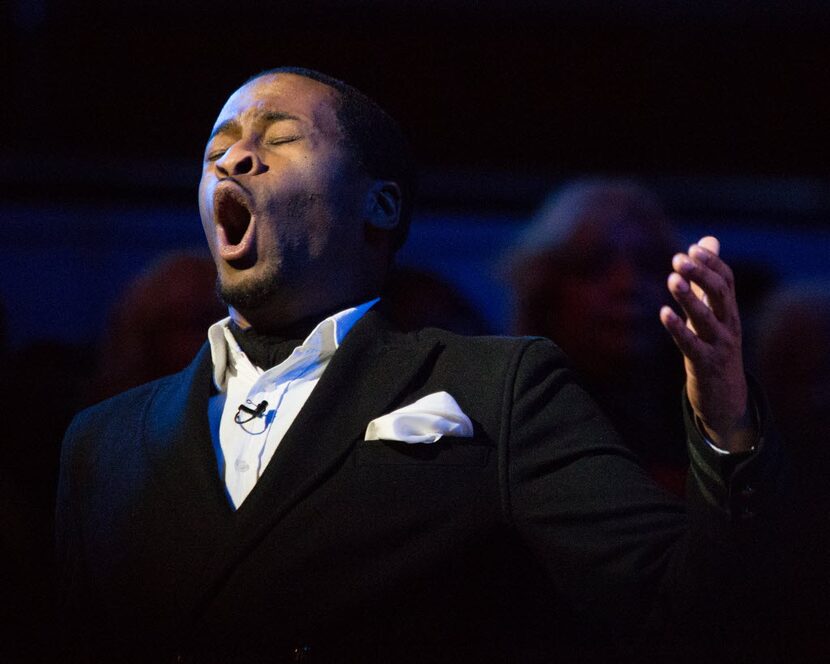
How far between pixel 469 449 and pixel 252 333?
1.24ft

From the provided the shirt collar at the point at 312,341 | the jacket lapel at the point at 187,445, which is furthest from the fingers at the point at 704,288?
the jacket lapel at the point at 187,445

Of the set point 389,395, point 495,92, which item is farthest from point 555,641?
point 495,92

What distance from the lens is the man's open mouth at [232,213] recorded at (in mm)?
1454

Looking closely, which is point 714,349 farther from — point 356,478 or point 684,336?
point 356,478

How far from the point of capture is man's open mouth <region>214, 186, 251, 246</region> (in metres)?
1.45

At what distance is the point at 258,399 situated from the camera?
4.85 feet

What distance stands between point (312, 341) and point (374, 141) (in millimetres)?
323

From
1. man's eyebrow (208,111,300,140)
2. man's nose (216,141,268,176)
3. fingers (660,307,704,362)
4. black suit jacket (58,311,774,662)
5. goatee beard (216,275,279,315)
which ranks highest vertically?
man's eyebrow (208,111,300,140)

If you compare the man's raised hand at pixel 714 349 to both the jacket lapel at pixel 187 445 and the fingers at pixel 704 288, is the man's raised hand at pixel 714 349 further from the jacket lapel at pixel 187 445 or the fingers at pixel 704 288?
the jacket lapel at pixel 187 445

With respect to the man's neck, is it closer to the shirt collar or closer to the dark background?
the shirt collar

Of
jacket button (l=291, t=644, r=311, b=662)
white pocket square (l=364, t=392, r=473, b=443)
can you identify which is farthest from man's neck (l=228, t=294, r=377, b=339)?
jacket button (l=291, t=644, r=311, b=662)

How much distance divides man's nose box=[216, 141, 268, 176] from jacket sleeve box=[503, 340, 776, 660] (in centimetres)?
43

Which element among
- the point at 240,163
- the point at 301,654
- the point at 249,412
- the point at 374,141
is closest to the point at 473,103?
the point at 374,141

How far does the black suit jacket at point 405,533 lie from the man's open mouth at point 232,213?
21 cm
